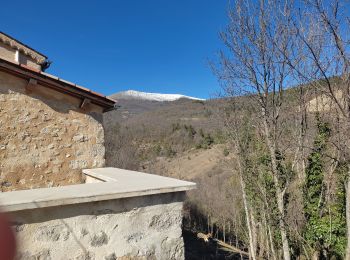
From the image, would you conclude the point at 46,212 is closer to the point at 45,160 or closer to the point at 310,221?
the point at 45,160

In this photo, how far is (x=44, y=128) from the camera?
19.2ft

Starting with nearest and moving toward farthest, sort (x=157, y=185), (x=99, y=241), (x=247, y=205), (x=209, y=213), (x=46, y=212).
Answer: (x=46, y=212)
(x=99, y=241)
(x=157, y=185)
(x=247, y=205)
(x=209, y=213)

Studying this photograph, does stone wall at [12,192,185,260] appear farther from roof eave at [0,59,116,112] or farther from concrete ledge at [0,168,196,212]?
roof eave at [0,59,116,112]

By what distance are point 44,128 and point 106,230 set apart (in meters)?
3.34

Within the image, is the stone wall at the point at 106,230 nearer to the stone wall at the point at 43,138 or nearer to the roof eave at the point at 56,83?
the stone wall at the point at 43,138

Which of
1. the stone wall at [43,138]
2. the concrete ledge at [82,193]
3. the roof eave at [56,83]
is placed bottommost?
the concrete ledge at [82,193]

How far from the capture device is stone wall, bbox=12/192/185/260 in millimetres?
2867

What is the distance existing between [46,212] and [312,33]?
655cm

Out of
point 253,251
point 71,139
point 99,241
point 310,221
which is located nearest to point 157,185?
point 99,241

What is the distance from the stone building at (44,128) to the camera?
5.57m

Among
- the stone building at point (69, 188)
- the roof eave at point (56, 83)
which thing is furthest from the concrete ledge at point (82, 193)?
the roof eave at point (56, 83)

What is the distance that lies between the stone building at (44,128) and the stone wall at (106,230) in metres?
3.00

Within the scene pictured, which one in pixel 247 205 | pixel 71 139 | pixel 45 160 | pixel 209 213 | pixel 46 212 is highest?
pixel 71 139

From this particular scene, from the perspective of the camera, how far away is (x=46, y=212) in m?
2.92
